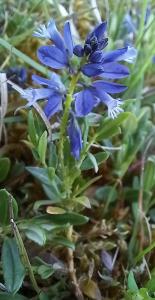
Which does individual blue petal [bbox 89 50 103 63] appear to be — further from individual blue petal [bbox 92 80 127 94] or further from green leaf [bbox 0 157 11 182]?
green leaf [bbox 0 157 11 182]

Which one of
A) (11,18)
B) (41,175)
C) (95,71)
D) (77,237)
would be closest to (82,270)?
(77,237)

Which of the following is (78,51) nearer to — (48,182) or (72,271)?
(48,182)

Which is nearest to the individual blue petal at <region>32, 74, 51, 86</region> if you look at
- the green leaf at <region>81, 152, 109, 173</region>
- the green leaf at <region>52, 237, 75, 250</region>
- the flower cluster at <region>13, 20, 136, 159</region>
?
the flower cluster at <region>13, 20, 136, 159</region>

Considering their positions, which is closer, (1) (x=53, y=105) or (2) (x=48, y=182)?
(1) (x=53, y=105)

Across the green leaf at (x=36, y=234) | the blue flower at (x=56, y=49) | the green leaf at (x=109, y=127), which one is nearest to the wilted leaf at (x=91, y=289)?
the green leaf at (x=36, y=234)

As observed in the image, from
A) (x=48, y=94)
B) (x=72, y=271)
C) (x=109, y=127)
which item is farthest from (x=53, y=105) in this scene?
(x=72, y=271)
